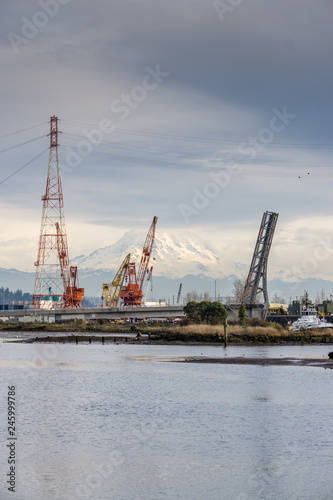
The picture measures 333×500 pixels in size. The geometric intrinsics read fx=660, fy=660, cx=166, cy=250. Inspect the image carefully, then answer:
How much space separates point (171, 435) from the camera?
103ft

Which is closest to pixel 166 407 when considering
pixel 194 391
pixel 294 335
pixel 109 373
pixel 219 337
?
pixel 194 391

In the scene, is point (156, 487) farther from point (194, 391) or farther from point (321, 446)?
point (194, 391)

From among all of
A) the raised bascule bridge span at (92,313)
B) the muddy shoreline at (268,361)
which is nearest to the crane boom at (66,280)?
the raised bascule bridge span at (92,313)

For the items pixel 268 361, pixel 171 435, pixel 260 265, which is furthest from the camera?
pixel 260 265

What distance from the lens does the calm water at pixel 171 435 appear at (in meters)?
23.1

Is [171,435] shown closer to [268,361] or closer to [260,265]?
[268,361]

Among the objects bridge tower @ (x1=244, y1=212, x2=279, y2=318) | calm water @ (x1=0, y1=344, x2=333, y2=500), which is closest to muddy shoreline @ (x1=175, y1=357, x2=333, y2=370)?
calm water @ (x1=0, y1=344, x2=333, y2=500)

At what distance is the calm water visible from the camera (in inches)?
910

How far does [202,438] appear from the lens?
100 feet

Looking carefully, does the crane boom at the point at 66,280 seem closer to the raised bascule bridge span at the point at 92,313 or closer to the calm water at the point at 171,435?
the raised bascule bridge span at the point at 92,313

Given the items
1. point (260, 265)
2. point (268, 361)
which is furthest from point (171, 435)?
point (260, 265)

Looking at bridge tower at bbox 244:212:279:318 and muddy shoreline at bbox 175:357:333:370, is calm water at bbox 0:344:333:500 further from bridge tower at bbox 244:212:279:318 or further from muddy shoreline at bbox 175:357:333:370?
bridge tower at bbox 244:212:279:318

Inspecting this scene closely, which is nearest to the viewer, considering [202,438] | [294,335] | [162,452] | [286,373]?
[162,452]

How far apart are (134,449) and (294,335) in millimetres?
88422
